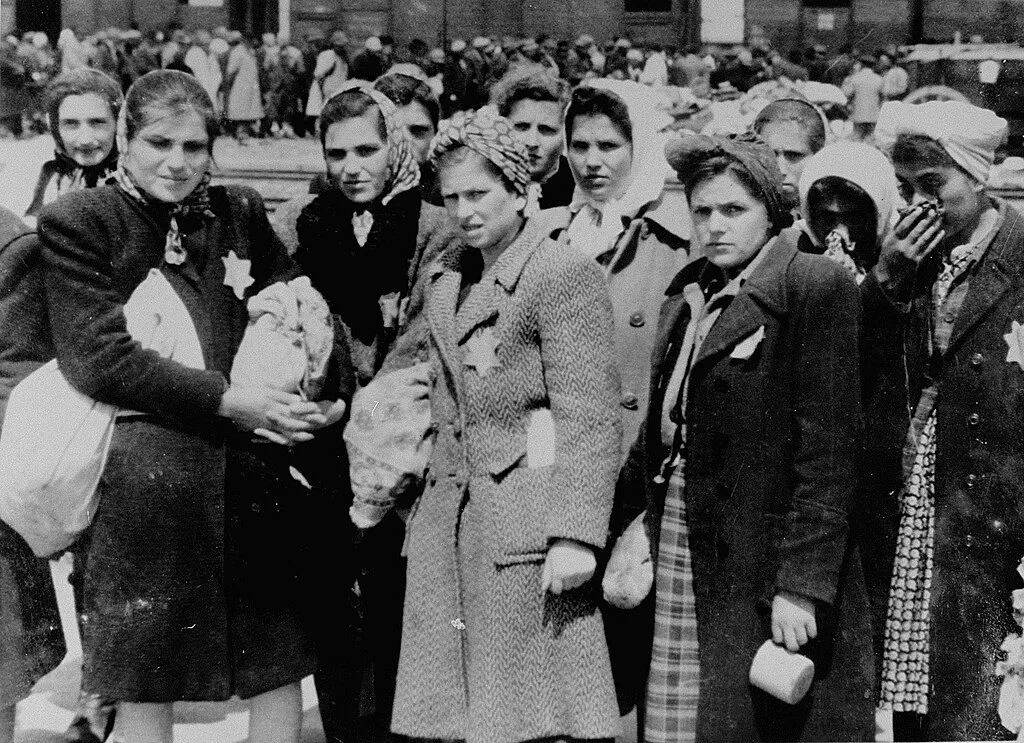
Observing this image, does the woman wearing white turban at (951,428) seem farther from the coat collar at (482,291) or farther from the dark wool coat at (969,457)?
the coat collar at (482,291)

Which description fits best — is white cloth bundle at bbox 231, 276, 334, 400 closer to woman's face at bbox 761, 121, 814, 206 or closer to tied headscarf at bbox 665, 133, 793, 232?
tied headscarf at bbox 665, 133, 793, 232

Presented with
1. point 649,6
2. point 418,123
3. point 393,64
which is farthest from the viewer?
point 649,6

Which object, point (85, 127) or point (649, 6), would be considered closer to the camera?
point (85, 127)

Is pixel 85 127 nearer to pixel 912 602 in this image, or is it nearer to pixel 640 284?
pixel 640 284

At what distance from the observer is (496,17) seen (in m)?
22.9

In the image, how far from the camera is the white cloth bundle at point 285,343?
10.2ft

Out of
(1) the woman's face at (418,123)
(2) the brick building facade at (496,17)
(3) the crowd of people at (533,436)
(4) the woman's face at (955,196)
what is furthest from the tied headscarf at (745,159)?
(2) the brick building facade at (496,17)

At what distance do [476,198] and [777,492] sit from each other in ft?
3.31

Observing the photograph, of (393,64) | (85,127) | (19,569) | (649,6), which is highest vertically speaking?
(649,6)

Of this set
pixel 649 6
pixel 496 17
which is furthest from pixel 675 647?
pixel 649 6

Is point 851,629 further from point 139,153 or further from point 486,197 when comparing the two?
point 139,153

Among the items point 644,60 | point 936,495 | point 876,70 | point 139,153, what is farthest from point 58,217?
point 644,60

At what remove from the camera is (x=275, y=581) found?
3.22 meters

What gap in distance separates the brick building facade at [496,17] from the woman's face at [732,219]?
20029mm
